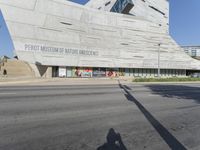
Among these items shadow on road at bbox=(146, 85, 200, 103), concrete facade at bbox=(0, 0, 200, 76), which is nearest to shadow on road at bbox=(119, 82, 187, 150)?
shadow on road at bbox=(146, 85, 200, 103)

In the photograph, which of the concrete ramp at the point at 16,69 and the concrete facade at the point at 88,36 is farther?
the concrete facade at the point at 88,36

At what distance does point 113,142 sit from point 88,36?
45970mm

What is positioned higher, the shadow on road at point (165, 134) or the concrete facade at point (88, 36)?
the concrete facade at point (88, 36)

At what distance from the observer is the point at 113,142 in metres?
5.71

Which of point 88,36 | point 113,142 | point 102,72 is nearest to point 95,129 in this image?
point 113,142

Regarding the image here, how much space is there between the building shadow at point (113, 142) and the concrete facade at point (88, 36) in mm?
38053

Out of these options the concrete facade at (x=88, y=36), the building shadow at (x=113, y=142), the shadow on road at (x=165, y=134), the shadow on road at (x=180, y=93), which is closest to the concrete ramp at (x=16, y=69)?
the concrete facade at (x=88, y=36)

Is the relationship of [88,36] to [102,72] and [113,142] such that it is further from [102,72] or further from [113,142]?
[113,142]

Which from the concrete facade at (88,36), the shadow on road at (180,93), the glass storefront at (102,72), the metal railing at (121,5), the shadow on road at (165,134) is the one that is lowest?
the shadow on road at (180,93)

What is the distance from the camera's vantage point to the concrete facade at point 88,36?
42844mm

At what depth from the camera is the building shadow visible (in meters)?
5.33

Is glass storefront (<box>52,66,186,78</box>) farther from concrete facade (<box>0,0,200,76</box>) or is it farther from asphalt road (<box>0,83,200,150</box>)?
asphalt road (<box>0,83,200,150</box>)

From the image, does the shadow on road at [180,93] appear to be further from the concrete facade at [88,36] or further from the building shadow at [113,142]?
the concrete facade at [88,36]

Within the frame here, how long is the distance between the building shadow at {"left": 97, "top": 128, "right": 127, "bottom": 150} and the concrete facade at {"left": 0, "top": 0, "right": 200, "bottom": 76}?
125 feet
